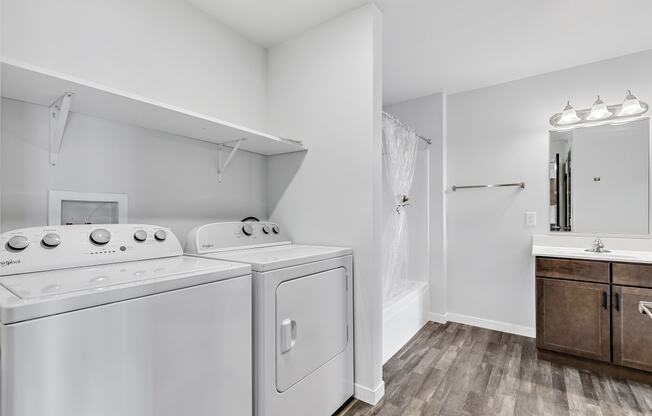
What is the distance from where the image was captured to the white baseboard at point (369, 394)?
5.89 ft

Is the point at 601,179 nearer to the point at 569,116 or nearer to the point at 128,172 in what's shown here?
the point at 569,116

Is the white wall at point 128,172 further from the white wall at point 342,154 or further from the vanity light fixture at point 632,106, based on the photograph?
the vanity light fixture at point 632,106

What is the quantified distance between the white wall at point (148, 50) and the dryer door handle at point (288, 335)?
1379 millimetres

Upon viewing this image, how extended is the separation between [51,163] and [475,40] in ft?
8.78

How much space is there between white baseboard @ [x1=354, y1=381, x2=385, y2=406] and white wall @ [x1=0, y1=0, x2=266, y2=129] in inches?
74.4

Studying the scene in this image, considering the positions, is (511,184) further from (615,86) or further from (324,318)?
(324,318)

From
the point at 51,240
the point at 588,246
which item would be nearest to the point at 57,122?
the point at 51,240

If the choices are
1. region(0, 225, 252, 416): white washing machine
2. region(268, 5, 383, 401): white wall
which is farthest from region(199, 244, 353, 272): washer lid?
region(268, 5, 383, 401): white wall

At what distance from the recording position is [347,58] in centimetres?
192

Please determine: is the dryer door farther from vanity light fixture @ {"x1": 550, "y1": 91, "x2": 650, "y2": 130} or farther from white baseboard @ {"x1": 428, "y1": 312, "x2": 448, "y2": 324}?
vanity light fixture @ {"x1": 550, "y1": 91, "x2": 650, "y2": 130}

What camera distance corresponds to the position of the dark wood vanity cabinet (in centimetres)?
201

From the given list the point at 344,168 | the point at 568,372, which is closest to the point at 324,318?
the point at 344,168

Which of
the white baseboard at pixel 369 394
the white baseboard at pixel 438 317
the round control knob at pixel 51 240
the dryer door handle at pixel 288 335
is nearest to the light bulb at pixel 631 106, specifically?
the white baseboard at pixel 438 317

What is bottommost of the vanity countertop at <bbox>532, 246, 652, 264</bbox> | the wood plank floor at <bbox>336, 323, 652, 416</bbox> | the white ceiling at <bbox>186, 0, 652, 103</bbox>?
the wood plank floor at <bbox>336, 323, 652, 416</bbox>
